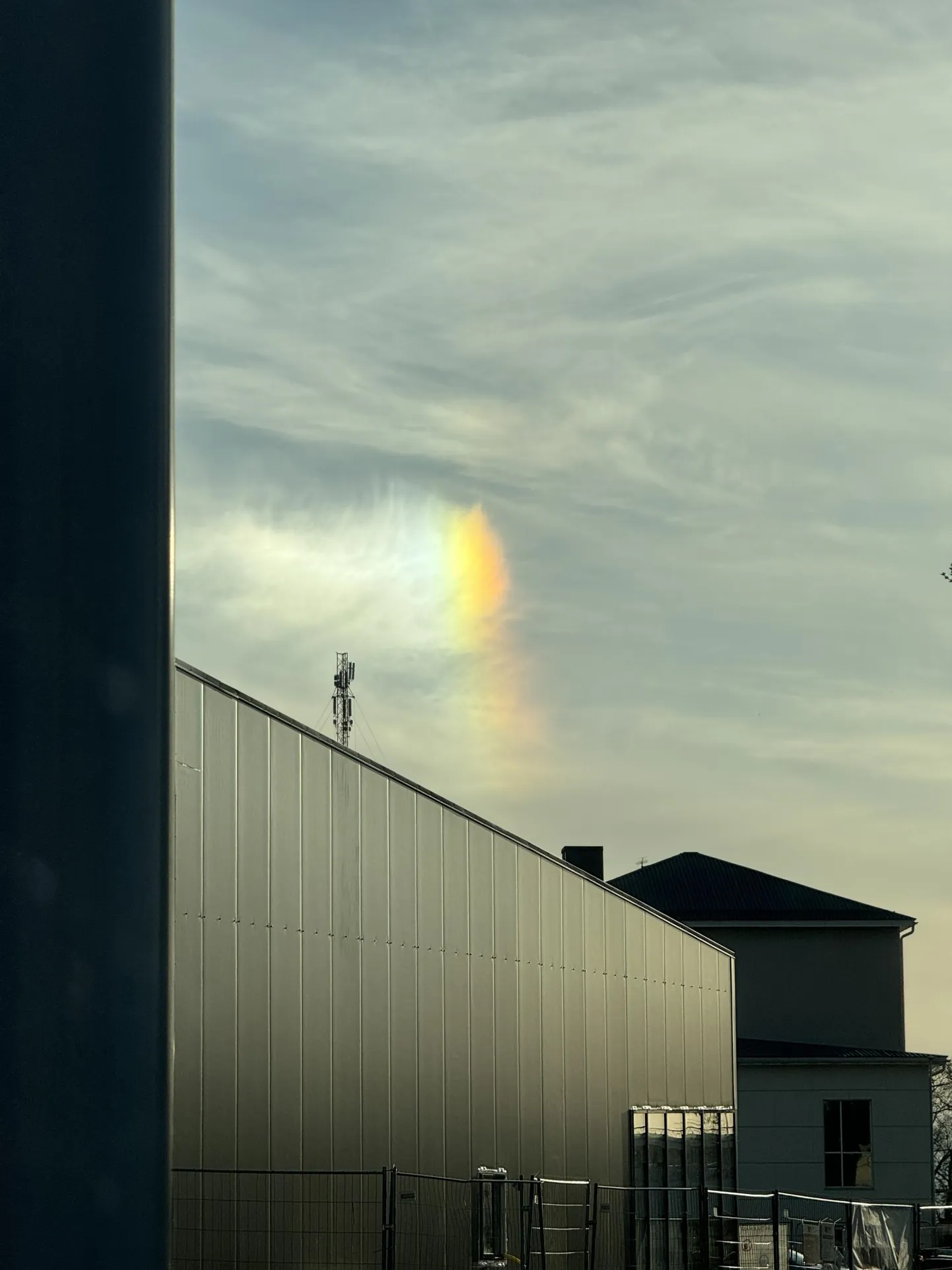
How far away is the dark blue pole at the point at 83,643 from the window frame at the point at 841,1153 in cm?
4981

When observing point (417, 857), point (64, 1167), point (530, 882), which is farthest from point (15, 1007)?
point (530, 882)

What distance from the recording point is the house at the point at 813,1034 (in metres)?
49.9

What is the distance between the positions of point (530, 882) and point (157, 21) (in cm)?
2427

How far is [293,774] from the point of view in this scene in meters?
18.8

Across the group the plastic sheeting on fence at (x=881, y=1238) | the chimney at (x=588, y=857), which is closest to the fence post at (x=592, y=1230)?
the plastic sheeting on fence at (x=881, y=1238)

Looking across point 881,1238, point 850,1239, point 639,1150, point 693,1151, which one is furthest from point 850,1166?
point 850,1239

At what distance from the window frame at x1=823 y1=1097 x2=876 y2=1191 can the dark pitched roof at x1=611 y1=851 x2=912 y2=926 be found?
9.23 meters

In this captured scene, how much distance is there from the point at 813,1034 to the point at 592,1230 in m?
34.1

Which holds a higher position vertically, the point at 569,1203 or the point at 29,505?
the point at 29,505

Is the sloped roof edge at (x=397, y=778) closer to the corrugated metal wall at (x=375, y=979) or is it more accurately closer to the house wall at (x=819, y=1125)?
the corrugated metal wall at (x=375, y=979)

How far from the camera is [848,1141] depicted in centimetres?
5041

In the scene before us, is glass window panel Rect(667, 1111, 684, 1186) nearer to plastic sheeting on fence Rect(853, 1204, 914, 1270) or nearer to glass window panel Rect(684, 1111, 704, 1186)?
glass window panel Rect(684, 1111, 704, 1186)

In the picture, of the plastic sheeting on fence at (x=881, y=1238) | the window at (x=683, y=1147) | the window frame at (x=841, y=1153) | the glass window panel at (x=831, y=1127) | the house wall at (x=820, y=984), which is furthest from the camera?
Answer: the house wall at (x=820, y=984)

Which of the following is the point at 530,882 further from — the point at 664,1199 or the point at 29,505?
the point at 29,505
